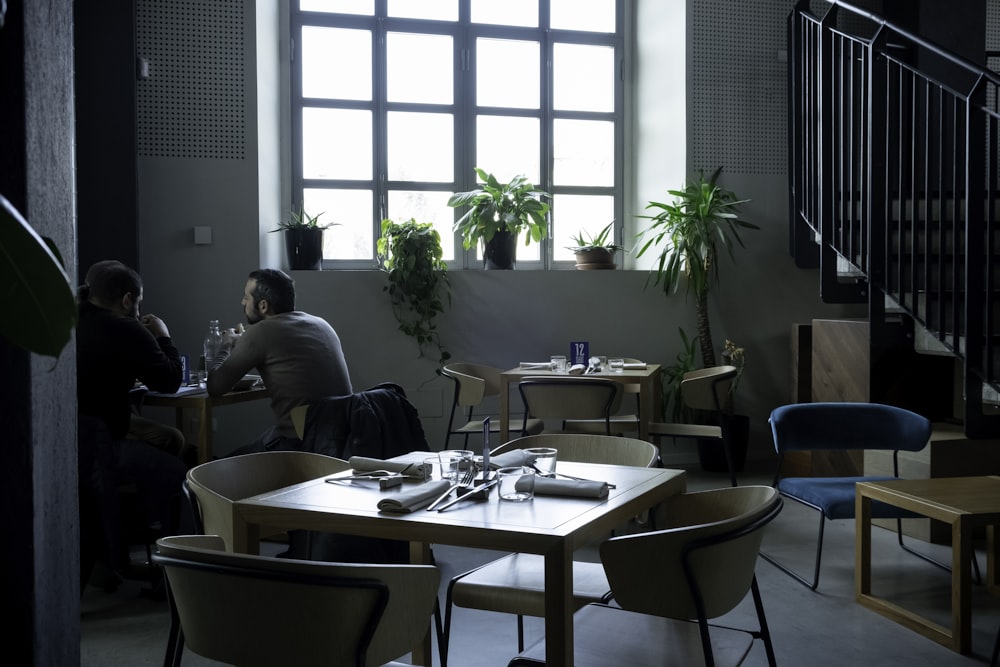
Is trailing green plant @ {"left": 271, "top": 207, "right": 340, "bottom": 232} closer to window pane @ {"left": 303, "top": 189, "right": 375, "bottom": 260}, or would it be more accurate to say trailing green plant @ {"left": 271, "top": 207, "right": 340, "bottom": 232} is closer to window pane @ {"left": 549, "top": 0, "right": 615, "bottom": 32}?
window pane @ {"left": 303, "top": 189, "right": 375, "bottom": 260}

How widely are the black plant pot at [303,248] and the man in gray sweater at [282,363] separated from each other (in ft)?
7.09

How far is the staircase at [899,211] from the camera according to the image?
3492 mm

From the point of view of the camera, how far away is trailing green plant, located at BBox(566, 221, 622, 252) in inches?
264

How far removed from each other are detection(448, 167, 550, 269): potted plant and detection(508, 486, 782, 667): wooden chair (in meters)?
4.58

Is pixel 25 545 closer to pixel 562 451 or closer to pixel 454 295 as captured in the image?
pixel 562 451

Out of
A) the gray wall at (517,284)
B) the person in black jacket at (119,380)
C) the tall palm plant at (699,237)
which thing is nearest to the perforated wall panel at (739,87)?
the gray wall at (517,284)

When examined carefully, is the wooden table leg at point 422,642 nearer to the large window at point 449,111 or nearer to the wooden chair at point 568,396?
the wooden chair at point 568,396

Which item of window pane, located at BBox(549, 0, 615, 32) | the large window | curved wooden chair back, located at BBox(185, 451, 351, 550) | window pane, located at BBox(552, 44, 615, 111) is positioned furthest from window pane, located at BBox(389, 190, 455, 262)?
curved wooden chair back, located at BBox(185, 451, 351, 550)

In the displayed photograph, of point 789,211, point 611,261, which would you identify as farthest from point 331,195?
point 789,211

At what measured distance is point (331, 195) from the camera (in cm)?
674

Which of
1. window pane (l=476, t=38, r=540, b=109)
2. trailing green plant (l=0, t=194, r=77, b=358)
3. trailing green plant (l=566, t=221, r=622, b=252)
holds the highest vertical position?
window pane (l=476, t=38, r=540, b=109)

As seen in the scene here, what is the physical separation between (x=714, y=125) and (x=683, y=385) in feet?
8.05

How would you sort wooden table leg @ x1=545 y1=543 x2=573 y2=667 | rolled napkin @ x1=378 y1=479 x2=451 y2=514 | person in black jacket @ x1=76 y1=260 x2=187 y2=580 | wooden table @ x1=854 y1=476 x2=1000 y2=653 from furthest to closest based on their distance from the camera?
person in black jacket @ x1=76 y1=260 x2=187 y2=580 → wooden table @ x1=854 y1=476 x2=1000 y2=653 → rolled napkin @ x1=378 y1=479 x2=451 y2=514 → wooden table leg @ x1=545 y1=543 x2=573 y2=667

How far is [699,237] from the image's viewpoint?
6242 mm
